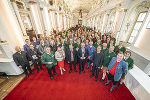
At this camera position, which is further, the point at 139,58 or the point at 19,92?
the point at 139,58

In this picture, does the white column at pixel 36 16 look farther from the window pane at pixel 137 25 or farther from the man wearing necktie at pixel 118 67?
the window pane at pixel 137 25

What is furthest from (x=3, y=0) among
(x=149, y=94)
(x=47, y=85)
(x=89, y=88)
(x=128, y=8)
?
(x=128, y=8)

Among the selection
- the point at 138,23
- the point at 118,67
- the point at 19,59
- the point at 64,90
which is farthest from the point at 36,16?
the point at 138,23

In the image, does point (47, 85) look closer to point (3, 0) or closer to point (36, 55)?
point (36, 55)

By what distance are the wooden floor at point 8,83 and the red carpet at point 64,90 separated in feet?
0.74

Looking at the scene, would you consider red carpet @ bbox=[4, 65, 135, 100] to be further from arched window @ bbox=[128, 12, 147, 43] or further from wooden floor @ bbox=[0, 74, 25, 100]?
arched window @ bbox=[128, 12, 147, 43]

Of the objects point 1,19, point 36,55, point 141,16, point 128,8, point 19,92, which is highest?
point 128,8

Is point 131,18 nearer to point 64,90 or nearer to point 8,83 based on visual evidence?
point 64,90

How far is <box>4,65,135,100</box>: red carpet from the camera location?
2.78 meters

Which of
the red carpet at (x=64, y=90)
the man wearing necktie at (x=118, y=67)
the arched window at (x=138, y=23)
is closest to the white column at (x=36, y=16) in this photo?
the red carpet at (x=64, y=90)

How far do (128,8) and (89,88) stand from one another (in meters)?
8.27

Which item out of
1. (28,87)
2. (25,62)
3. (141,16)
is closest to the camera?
(28,87)

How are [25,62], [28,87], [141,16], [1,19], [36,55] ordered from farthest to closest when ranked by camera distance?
[141,16]
[36,55]
[25,62]
[28,87]
[1,19]

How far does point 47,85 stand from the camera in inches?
131
